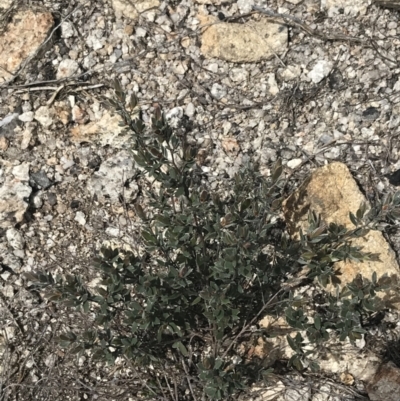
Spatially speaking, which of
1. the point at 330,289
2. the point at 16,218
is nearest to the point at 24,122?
the point at 16,218

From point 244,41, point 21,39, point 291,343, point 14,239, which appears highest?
point 21,39

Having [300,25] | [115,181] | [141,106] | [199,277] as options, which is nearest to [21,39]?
[141,106]

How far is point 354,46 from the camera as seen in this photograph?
365cm

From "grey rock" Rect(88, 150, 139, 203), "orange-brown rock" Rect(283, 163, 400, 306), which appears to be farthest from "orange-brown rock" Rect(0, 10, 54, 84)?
"orange-brown rock" Rect(283, 163, 400, 306)

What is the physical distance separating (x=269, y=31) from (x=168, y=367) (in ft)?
6.76

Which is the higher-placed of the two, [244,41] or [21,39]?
[21,39]

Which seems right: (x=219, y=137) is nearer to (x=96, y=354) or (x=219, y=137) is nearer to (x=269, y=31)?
(x=269, y=31)

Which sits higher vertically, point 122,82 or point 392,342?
point 122,82

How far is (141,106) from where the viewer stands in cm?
365

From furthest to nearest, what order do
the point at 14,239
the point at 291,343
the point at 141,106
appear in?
the point at 141,106
the point at 14,239
the point at 291,343

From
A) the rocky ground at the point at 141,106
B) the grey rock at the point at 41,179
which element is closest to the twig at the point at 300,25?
the rocky ground at the point at 141,106

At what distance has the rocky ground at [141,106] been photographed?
3.36 m

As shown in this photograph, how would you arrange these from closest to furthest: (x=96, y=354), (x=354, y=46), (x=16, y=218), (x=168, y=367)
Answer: (x=96, y=354)
(x=168, y=367)
(x=16, y=218)
(x=354, y=46)

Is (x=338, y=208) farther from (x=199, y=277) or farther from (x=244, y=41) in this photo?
(x=244, y=41)
